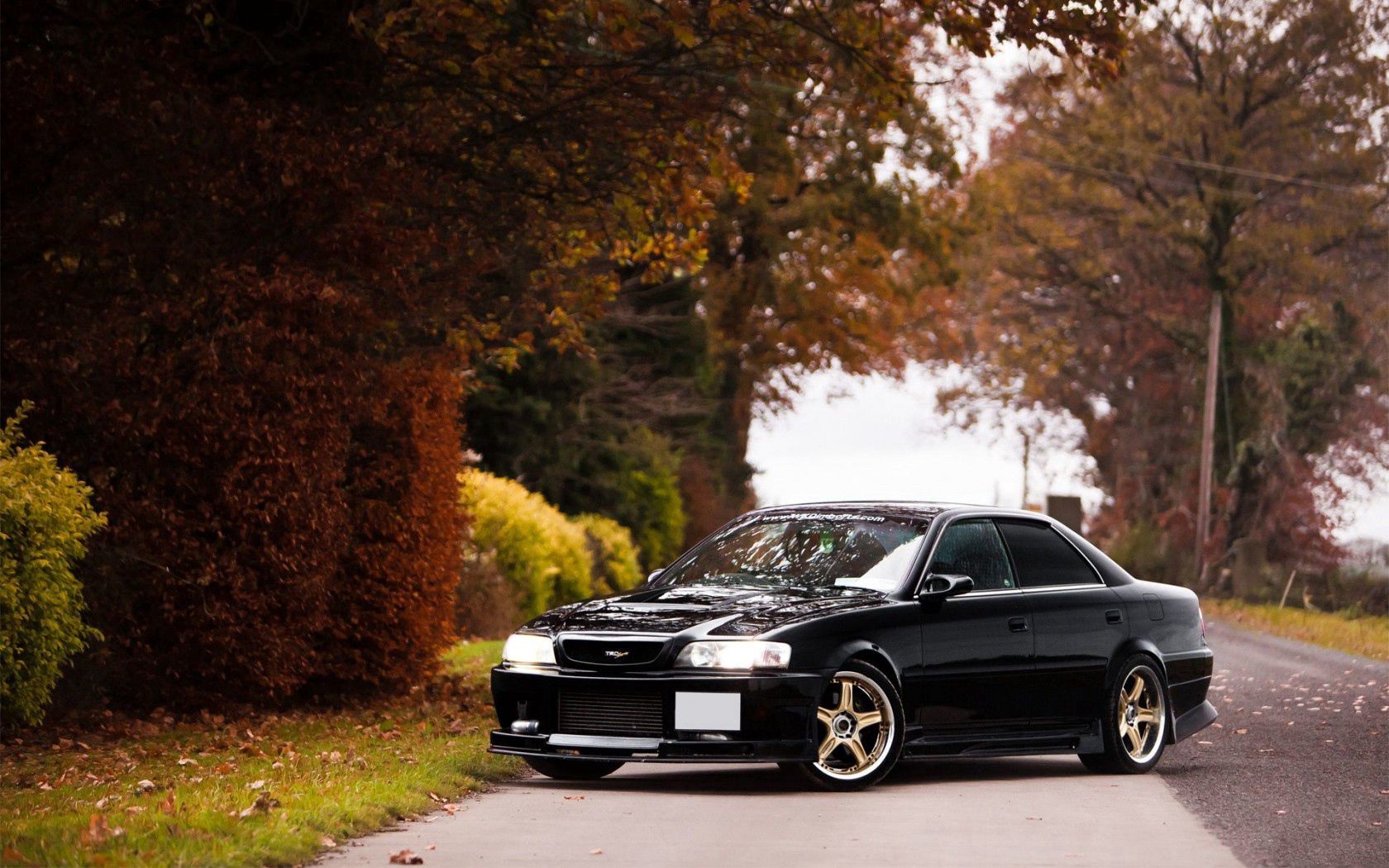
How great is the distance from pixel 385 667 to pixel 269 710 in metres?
1.19

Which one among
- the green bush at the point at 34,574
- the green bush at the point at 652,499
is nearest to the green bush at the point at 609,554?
the green bush at the point at 652,499

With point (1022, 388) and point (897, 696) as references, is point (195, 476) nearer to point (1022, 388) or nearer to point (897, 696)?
point (897, 696)

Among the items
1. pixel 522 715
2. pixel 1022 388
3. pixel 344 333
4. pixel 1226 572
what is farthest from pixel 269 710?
pixel 1022 388

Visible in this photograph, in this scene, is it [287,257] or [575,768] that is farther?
[287,257]

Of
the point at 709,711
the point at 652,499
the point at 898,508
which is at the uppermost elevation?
the point at 652,499

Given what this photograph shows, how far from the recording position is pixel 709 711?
34.5 feet

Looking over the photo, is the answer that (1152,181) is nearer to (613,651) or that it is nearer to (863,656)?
(863,656)

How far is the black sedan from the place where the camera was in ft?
34.7

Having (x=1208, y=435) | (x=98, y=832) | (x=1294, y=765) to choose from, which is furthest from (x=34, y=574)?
(x=1208, y=435)

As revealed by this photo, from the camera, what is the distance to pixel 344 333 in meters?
15.8

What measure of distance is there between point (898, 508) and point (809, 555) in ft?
2.19

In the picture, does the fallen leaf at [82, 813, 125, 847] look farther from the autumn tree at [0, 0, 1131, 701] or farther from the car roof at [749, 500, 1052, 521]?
the autumn tree at [0, 0, 1131, 701]

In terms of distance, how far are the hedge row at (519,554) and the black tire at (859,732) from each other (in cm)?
1453

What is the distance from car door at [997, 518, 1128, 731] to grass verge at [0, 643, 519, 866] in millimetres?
3081
